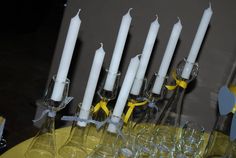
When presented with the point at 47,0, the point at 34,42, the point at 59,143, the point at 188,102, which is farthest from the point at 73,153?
the point at 47,0

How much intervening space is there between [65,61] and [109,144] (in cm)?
24

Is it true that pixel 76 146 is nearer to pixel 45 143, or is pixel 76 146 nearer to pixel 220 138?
pixel 45 143

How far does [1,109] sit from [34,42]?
1.53 metres

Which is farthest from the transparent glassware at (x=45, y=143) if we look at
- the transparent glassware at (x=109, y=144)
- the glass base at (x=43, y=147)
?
the transparent glassware at (x=109, y=144)

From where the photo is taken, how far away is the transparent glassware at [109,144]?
922mm

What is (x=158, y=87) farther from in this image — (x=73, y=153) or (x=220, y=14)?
(x=220, y=14)

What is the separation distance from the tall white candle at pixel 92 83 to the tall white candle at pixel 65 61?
0.06 m

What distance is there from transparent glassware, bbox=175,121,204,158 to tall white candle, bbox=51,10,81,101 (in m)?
0.40

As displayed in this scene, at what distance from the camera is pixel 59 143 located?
43.1 inches

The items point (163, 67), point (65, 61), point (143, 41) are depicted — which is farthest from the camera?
point (143, 41)

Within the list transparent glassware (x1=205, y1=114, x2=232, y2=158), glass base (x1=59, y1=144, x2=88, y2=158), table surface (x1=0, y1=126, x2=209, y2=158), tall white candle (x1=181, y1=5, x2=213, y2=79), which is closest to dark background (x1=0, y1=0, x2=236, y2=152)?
transparent glassware (x1=205, y1=114, x2=232, y2=158)

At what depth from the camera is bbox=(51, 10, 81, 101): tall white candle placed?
2.77 feet

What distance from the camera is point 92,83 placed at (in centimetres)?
92

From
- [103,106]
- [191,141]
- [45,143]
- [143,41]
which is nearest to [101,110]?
[103,106]
